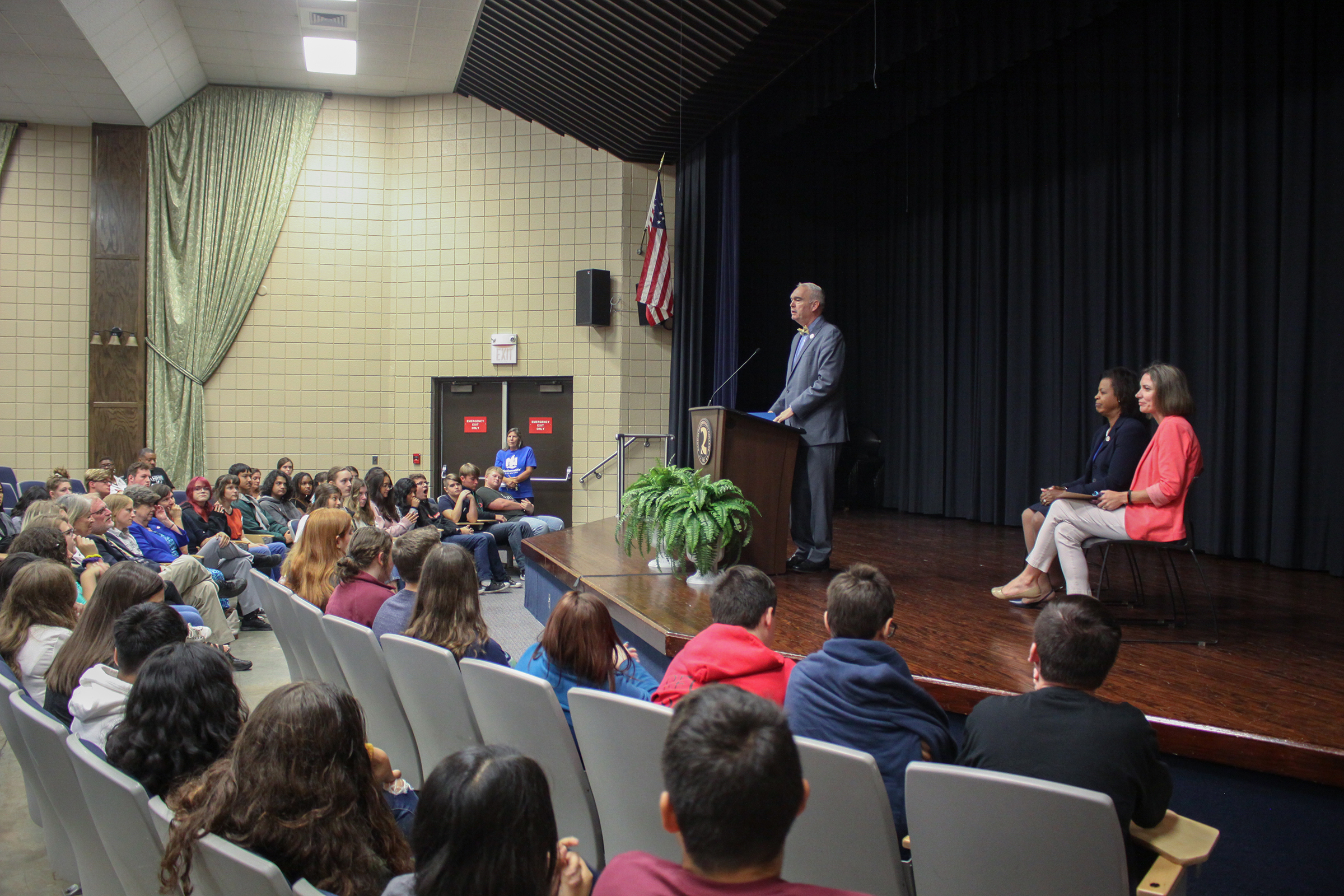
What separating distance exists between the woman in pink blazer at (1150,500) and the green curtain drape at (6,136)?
10.8m

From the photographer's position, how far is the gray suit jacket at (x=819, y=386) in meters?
4.34

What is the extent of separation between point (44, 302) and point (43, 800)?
30.4 feet

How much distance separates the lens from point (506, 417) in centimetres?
1003

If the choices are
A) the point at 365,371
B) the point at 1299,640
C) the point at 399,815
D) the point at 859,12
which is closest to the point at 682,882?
the point at 399,815

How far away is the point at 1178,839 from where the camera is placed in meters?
1.67

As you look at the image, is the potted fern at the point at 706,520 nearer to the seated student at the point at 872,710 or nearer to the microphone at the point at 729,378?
the seated student at the point at 872,710

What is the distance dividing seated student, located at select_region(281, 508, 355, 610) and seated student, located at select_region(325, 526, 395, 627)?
1.14ft

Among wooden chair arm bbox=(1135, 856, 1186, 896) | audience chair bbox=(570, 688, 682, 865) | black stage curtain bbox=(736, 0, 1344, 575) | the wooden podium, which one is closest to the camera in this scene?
wooden chair arm bbox=(1135, 856, 1186, 896)

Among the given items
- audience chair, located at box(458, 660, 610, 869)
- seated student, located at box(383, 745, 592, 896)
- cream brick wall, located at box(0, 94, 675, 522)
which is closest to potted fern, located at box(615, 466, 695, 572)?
audience chair, located at box(458, 660, 610, 869)

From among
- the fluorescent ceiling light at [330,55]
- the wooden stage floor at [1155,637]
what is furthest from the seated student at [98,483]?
the fluorescent ceiling light at [330,55]

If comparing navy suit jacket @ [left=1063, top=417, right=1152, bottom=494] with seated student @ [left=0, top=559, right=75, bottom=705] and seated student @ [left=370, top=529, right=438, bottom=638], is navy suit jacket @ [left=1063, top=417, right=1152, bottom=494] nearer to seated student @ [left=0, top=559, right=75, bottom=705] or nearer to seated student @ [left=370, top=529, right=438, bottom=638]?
seated student @ [left=370, top=529, right=438, bottom=638]

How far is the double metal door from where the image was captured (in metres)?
9.89

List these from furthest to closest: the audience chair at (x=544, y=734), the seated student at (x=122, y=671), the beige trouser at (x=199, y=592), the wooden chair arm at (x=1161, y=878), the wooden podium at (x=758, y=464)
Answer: the beige trouser at (x=199, y=592)
the wooden podium at (x=758, y=464)
the seated student at (x=122, y=671)
the audience chair at (x=544, y=734)
the wooden chair arm at (x=1161, y=878)

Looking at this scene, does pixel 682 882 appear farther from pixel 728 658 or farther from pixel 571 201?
pixel 571 201
